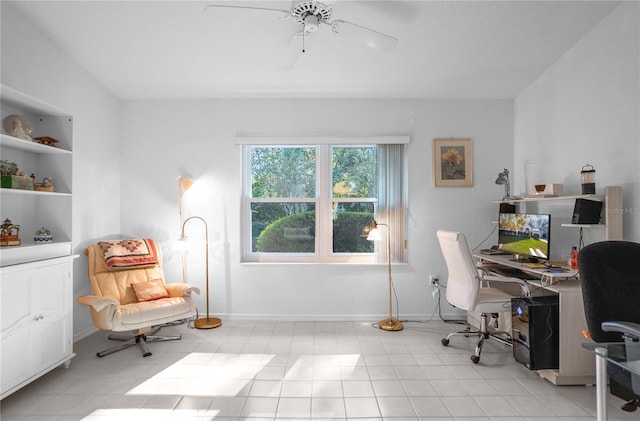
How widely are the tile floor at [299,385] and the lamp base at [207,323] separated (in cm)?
25

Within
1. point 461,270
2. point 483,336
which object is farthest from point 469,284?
point 483,336

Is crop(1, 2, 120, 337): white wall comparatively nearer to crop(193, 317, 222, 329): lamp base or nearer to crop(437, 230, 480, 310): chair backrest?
crop(193, 317, 222, 329): lamp base

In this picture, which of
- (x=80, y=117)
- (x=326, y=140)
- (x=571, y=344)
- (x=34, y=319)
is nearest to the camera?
(x=34, y=319)

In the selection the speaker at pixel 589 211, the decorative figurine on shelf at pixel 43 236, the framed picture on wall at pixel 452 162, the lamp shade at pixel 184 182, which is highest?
the framed picture on wall at pixel 452 162

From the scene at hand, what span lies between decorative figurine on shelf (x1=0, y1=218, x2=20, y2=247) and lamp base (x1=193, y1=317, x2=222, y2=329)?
1.81m

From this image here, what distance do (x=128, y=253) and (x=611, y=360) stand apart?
363 cm

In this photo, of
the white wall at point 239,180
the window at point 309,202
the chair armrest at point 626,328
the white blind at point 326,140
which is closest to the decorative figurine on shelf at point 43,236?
the white wall at point 239,180

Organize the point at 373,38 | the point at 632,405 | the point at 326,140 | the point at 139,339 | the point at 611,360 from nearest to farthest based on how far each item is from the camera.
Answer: the point at 611,360
the point at 632,405
the point at 373,38
the point at 139,339
the point at 326,140

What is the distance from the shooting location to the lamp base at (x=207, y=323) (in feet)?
11.8

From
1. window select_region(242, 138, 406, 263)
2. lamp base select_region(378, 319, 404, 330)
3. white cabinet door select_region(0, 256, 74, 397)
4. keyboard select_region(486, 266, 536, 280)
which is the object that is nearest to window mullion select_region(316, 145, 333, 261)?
window select_region(242, 138, 406, 263)

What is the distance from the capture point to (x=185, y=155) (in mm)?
3930

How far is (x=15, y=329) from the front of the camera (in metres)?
2.10

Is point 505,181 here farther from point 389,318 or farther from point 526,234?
point 389,318

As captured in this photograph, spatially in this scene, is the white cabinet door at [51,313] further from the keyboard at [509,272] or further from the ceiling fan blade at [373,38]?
the keyboard at [509,272]
